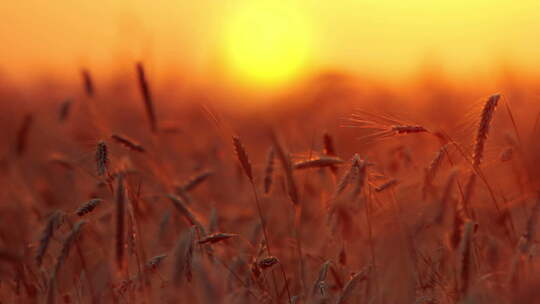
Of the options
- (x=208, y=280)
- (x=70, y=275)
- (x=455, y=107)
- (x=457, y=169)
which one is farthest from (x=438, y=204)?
(x=455, y=107)

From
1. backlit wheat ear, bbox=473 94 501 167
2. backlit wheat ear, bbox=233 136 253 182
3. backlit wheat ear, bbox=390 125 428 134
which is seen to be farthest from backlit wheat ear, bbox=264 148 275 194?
backlit wheat ear, bbox=473 94 501 167

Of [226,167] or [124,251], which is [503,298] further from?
[226,167]

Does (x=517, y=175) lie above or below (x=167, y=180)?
below

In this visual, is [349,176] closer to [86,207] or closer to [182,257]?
[182,257]

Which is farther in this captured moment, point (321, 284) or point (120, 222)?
point (321, 284)

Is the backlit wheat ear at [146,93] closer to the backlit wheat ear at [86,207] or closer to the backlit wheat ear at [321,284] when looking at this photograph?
the backlit wheat ear at [86,207]

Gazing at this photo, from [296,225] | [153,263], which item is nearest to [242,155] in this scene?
[296,225]

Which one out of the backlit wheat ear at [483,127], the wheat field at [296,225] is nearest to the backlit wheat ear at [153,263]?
the wheat field at [296,225]
